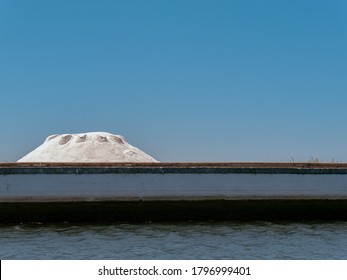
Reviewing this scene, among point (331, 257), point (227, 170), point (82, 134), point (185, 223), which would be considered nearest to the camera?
point (331, 257)

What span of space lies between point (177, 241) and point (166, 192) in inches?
242

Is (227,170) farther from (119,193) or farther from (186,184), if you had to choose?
(119,193)

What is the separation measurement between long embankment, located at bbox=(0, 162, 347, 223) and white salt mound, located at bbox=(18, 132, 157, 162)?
15243 millimetres

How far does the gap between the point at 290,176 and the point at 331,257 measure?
381 inches

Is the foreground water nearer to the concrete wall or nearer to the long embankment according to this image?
the long embankment

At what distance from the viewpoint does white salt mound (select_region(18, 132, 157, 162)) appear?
39000 mm

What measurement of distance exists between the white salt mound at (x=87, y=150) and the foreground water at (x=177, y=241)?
1793cm

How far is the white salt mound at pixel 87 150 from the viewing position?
128 feet

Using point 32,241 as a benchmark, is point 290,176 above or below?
above

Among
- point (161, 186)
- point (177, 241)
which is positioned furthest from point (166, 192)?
point (177, 241)

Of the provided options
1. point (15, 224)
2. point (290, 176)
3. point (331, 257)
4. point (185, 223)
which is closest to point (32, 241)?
point (15, 224)

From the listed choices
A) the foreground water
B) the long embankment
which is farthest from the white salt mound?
the foreground water

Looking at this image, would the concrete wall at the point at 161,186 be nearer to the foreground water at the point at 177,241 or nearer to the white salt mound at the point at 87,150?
the foreground water at the point at 177,241

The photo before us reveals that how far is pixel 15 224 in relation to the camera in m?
21.8
